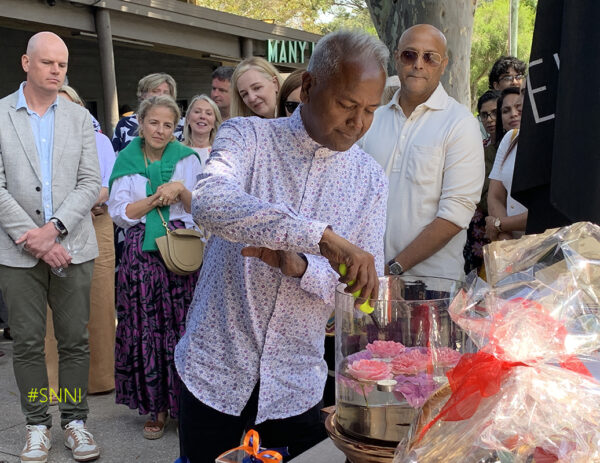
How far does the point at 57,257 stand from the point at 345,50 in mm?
2524

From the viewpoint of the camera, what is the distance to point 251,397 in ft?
6.24

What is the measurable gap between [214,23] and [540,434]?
1296cm

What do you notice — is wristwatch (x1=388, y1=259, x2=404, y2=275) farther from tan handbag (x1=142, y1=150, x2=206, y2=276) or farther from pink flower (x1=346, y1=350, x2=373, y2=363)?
pink flower (x1=346, y1=350, x2=373, y2=363)

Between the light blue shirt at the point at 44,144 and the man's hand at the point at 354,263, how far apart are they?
276cm

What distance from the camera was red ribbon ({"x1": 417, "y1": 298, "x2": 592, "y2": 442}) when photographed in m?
0.99

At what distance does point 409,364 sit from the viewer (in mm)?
1243

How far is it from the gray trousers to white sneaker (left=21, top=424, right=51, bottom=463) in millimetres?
45

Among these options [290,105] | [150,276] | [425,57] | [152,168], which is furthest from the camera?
[152,168]

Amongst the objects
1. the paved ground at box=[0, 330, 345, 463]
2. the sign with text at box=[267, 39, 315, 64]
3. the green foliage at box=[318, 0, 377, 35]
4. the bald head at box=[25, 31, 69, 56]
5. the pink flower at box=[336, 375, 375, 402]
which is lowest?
the paved ground at box=[0, 330, 345, 463]

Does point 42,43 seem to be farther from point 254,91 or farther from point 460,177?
point 460,177

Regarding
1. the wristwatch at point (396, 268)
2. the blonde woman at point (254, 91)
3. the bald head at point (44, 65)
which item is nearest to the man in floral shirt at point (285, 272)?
the wristwatch at point (396, 268)

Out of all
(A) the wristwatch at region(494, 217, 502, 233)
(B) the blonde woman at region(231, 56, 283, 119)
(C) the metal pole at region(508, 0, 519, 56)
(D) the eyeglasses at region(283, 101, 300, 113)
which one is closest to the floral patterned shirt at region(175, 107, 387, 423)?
(D) the eyeglasses at region(283, 101, 300, 113)

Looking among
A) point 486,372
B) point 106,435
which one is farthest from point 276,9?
point 486,372

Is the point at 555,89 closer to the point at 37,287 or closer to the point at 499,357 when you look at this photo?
the point at 499,357
